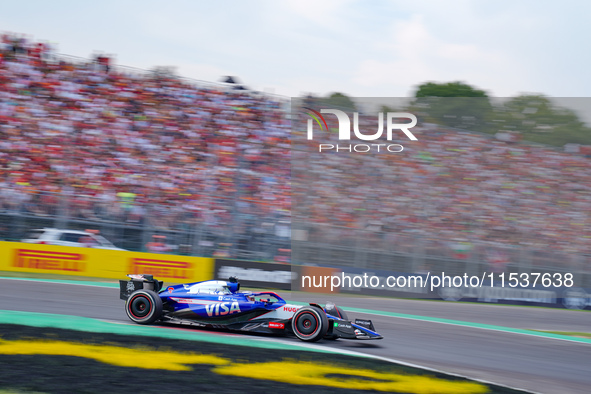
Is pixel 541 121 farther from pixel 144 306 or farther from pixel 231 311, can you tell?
pixel 144 306

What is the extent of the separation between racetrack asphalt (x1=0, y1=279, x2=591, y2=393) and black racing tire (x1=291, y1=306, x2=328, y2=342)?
0.83ft

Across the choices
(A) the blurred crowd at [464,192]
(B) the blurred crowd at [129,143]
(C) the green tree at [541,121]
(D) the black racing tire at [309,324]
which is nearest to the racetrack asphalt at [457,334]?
(D) the black racing tire at [309,324]

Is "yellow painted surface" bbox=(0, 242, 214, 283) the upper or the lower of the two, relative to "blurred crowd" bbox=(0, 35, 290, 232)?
lower

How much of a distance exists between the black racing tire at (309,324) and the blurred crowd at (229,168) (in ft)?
18.0

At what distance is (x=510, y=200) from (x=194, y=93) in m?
9.71

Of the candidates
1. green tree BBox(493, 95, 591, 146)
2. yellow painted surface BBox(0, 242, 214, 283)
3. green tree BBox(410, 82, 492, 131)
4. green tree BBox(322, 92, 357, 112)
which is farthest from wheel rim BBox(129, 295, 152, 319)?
green tree BBox(493, 95, 591, 146)

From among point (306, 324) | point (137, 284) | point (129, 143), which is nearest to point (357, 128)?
point (306, 324)

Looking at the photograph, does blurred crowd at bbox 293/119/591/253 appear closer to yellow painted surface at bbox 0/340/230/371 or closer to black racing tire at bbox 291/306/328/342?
black racing tire at bbox 291/306/328/342

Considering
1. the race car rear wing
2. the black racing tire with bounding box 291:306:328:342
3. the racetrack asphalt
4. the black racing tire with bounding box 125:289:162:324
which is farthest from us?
the race car rear wing

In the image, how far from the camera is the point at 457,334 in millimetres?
10070

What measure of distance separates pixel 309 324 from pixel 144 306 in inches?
88.2

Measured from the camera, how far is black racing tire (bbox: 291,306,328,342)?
7.64 m

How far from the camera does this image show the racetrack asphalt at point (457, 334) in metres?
7.25

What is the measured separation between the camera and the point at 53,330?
7.10 metres
